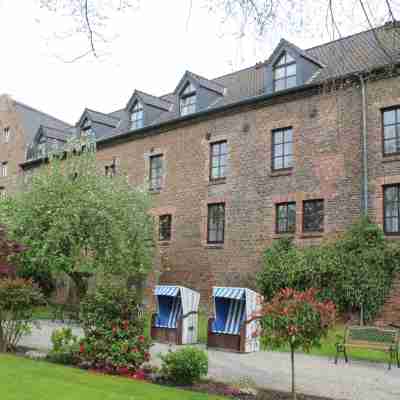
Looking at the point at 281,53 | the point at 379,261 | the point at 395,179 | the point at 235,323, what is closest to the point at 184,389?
the point at 235,323

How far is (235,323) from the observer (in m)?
13.9

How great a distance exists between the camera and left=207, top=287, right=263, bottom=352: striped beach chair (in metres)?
12.8

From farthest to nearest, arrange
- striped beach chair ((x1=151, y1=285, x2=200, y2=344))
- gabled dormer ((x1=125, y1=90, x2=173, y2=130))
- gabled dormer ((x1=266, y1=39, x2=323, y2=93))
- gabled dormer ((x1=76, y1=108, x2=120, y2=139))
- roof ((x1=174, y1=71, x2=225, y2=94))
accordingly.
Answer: gabled dormer ((x1=76, y1=108, x2=120, y2=139)) → gabled dormer ((x1=125, y1=90, x2=173, y2=130)) → roof ((x1=174, y1=71, x2=225, y2=94)) → gabled dormer ((x1=266, y1=39, x2=323, y2=93)) → striped beach chair ((x1=151, y1=285, x2=200, y2=344))

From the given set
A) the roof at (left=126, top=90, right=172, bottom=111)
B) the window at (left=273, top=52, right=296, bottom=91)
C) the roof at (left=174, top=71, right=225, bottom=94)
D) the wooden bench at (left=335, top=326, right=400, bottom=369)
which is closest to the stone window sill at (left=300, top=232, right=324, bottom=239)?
the window at (left=273, top=52, right=296, bottom=91)

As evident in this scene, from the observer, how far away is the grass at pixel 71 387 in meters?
6.81

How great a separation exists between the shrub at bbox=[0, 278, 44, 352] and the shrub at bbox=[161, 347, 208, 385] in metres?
4.54

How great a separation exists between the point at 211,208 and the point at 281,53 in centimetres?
677

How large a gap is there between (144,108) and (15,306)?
16045 mm

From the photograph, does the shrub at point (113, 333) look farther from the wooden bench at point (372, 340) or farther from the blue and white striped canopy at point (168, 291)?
the blue and white striped canopy at point (168, 291)

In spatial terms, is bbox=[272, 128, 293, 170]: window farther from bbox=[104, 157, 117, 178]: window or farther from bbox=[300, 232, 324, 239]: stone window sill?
bbox=[104, 157, 117, 178]: window

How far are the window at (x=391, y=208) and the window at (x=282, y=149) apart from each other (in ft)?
12.5

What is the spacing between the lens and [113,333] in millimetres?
9398

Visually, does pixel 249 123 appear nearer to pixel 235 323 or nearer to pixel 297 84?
pixel 297 84

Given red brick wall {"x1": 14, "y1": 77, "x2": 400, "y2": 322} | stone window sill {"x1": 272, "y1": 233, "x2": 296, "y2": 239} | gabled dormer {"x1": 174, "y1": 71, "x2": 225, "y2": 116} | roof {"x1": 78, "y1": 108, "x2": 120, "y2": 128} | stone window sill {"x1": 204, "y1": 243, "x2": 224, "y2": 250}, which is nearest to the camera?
red brick wall {"x1": 14, "y1": 77, "x2": 400, "y2": 322}
